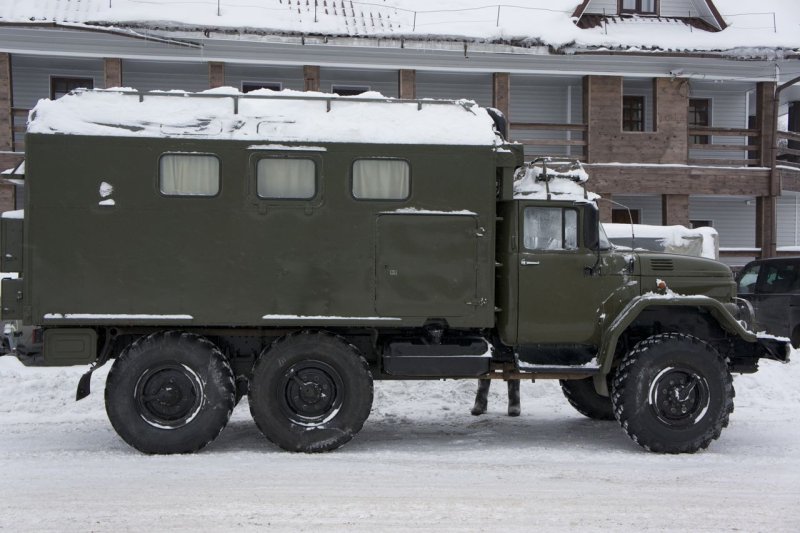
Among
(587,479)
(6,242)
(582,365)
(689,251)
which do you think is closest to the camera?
(587,479)

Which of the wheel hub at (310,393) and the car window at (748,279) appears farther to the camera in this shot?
the car window at (748,279)

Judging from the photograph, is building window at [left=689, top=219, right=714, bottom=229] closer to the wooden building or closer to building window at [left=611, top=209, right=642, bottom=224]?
the wooden building

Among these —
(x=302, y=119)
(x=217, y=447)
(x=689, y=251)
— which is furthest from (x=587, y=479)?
(x=689, y=251)

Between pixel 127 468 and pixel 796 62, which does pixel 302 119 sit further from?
pixel 796 62

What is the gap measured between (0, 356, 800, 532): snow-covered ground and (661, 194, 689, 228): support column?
1237 centimetres

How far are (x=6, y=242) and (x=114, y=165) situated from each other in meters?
1.23

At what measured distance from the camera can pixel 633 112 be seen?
24.3 m

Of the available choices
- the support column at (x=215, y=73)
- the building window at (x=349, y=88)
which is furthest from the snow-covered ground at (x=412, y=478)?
the building window at (x=349, y=88)

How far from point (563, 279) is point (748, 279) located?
32.5 ft

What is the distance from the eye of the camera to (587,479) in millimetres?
6703

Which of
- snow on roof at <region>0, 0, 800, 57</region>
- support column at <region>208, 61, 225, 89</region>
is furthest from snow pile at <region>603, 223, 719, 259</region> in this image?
support column at <region>208, 61, 225, 89</region>

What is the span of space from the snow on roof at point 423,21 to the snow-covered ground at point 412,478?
40.2 ft

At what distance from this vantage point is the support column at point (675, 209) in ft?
71.2

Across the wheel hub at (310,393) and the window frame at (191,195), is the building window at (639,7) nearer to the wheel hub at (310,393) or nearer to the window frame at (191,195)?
the window frame at (191,195)
